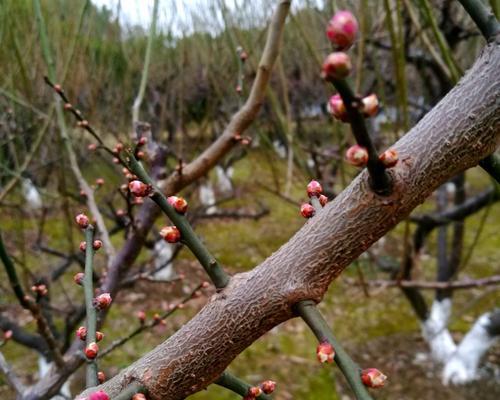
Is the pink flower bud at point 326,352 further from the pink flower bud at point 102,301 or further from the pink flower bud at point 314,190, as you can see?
the pink flower bud at point 102,301

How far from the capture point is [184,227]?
1.21 feet

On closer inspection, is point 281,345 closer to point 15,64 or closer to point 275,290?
point 15,64

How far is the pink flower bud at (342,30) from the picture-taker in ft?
0.77

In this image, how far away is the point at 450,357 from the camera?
3574mm

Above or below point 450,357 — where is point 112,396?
above

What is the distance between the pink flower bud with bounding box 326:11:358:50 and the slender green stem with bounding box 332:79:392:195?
2 cm

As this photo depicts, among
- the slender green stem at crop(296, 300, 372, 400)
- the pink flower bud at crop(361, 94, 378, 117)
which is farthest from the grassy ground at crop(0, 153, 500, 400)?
the pink flower bud at crop(361, 94, 378, 117)

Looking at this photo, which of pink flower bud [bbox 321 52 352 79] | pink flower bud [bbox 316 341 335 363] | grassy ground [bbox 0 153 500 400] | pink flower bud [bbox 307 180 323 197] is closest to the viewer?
pink flower bud [bbox 321 52 352 79]

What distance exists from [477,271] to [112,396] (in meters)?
5.81

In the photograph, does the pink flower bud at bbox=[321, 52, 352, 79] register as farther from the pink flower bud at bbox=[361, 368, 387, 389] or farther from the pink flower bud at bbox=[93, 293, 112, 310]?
the pink flower bud at bbox=[93, 293, 112, 310]

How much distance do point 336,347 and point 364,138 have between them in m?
0.14

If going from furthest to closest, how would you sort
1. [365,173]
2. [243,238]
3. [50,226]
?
[243,238]
[50,226]
[365,173]

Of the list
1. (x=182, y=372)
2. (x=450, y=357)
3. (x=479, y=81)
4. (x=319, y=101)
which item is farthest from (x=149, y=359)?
(x=319, y=101)

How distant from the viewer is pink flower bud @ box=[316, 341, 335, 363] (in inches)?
12.8
